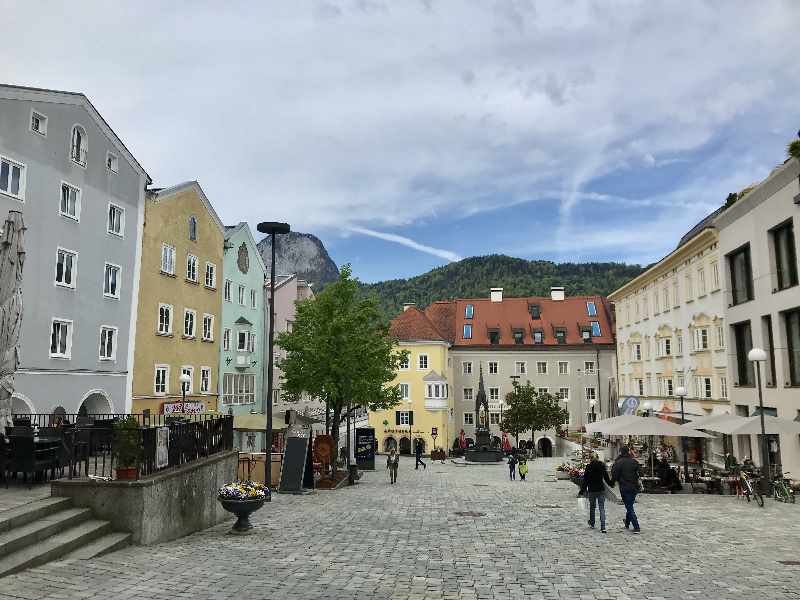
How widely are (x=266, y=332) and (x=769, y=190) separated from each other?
3363 cm

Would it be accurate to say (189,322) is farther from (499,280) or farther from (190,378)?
(499,280)

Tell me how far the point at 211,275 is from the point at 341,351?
1212 centimetres

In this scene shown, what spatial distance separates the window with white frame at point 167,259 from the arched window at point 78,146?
6.64 meters

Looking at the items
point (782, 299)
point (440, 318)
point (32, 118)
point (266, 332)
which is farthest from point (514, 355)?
point (32, 118)

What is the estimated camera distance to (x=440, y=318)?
7544 centimetres

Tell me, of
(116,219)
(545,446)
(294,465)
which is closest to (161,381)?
(116,219)

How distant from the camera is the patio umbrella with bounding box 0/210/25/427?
12477 millimetres

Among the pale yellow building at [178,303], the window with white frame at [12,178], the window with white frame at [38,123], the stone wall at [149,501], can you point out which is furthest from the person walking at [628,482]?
the window with white frame at [38,123]

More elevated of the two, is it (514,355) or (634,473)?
(514,355)

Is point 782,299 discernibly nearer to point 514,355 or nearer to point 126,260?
point 126,260

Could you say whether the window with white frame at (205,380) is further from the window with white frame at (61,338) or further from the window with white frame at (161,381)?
the window with white frame at (61,338)

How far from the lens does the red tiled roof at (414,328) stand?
224 feet

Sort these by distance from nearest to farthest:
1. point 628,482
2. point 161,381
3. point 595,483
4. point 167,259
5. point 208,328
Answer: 1. point 628,482
2. point 595,483
3. point 161,381
4. point 167,259
5. point 208,328

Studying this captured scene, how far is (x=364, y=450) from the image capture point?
119ft
